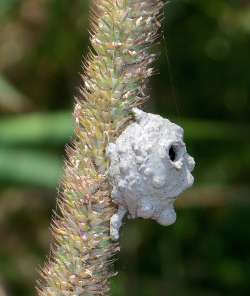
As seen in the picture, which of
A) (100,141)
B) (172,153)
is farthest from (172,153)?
(100,141)

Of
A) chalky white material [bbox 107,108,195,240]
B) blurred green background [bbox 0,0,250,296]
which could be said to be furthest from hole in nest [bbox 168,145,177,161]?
blurred green background [bbox 0,0,250,296]

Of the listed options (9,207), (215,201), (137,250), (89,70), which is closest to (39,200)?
(9,207)

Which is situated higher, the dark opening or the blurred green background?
the dark opening

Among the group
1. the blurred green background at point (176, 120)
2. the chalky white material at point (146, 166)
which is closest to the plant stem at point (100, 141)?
the chalky white material at point (146, 166)

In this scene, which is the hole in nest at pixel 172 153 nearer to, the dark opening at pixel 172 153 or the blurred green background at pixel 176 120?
the dark opening at pixel 172 153

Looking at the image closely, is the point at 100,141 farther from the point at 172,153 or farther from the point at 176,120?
the point at 176,120

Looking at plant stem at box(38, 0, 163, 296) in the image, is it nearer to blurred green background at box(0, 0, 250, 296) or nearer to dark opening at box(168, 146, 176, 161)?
dark opening at box(168, 146, 176, 161)
